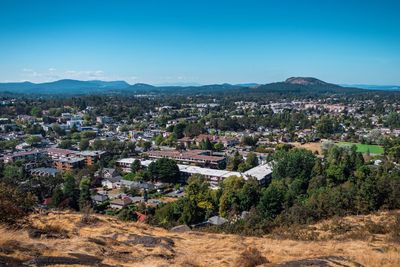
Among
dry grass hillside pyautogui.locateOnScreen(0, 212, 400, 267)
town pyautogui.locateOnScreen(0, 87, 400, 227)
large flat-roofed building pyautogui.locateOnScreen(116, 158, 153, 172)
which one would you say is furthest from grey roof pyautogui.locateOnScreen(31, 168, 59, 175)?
dry grass hillside pyautogui.locateOnScreen(0, 212, 400, 267)

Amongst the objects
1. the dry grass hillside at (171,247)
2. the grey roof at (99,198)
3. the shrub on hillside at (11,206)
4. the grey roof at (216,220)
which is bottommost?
the grey roof at (99,198)

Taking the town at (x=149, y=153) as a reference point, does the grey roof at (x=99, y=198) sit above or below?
below

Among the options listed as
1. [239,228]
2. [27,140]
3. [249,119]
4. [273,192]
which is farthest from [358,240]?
[249,119]

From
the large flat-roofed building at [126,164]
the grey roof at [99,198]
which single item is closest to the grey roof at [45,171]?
the large flat-roofed building at [126,164]

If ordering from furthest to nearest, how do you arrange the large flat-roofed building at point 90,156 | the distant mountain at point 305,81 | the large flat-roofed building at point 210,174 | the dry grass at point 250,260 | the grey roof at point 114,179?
the distant mountain at point 305,81, the large flat-roofed building at point 90,156, the grey roof at point 114,179, the large flat-roofed building at point 210,174, the dry grass at point 250,260

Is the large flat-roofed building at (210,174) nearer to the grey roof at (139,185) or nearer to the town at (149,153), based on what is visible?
the town at (149,153)

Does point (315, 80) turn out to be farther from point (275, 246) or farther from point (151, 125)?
point (275, 246)

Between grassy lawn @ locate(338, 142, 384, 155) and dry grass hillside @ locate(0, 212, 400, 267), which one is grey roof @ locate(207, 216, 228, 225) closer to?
dry grass hillside @ locate(0, 212, 400, 267)

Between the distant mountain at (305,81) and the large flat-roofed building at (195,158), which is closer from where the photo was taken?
the large flat-roofed building at (195,158)
